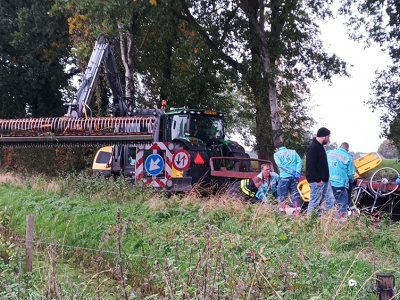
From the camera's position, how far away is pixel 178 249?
575cm

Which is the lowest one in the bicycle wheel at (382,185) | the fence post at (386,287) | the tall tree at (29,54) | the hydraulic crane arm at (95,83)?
the fence post at (386,287)

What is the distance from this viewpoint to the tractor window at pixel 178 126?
13.4 metres

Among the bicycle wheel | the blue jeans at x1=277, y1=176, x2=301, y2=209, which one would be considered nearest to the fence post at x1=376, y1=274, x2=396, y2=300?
the blue jeans at x1=277, y1=176, x2=301, y2=209

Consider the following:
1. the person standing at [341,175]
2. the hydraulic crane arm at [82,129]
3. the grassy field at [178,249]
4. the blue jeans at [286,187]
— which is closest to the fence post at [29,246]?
the grassy field at [178,249]

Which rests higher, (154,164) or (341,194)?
(154,164)

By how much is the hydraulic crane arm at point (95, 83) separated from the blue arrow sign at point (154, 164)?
2.02m

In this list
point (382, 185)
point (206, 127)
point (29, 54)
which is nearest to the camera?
point (382, 185)

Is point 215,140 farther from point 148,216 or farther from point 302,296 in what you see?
point 302,296

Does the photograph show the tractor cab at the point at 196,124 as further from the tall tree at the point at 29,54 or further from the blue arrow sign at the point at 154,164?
the tall tree at the point at 29,54

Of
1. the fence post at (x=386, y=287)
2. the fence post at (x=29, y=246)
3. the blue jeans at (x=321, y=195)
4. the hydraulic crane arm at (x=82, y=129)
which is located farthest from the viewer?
the hydraulic crane arm at (x=82, y=129)

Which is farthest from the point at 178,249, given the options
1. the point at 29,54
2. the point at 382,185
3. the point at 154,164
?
the point at 29,54

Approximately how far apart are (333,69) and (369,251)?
12577 mm

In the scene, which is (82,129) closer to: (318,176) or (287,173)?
(287,173)

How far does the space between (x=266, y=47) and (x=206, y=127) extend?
464 centimetres
